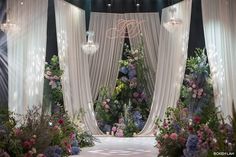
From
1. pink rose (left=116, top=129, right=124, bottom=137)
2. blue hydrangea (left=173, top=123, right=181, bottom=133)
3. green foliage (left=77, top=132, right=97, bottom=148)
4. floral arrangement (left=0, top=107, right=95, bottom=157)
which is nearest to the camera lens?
floral arrangement (left=0, top=107, right=95, bottom=157)

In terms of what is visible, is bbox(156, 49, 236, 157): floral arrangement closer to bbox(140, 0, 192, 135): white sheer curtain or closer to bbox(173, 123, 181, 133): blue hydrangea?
bbox(173, 123, 181, 133): blue hydrangea

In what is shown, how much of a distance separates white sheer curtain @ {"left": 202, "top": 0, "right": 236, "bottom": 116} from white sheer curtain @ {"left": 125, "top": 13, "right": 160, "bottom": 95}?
1714 mm

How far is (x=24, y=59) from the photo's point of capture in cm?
884

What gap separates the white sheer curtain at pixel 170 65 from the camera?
9.95m

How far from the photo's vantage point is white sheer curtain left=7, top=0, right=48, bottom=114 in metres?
8.76

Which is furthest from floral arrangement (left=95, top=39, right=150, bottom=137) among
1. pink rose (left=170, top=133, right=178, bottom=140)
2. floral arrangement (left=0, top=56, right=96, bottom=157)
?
pink rose (left=170, top=133, right=178, bottom=140)

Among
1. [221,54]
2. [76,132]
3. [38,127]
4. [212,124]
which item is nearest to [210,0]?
[221,54]

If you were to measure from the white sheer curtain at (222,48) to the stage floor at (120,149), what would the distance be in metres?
2.06

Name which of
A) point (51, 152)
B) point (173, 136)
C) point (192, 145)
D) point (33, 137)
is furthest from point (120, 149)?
point (33, 137)

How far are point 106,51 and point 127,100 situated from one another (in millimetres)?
1474

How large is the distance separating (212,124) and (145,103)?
572cm

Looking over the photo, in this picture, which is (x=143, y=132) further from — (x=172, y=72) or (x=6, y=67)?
(x=6, y=67)

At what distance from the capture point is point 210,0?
31.2 ft

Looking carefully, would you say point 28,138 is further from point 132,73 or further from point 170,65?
point 132,73
